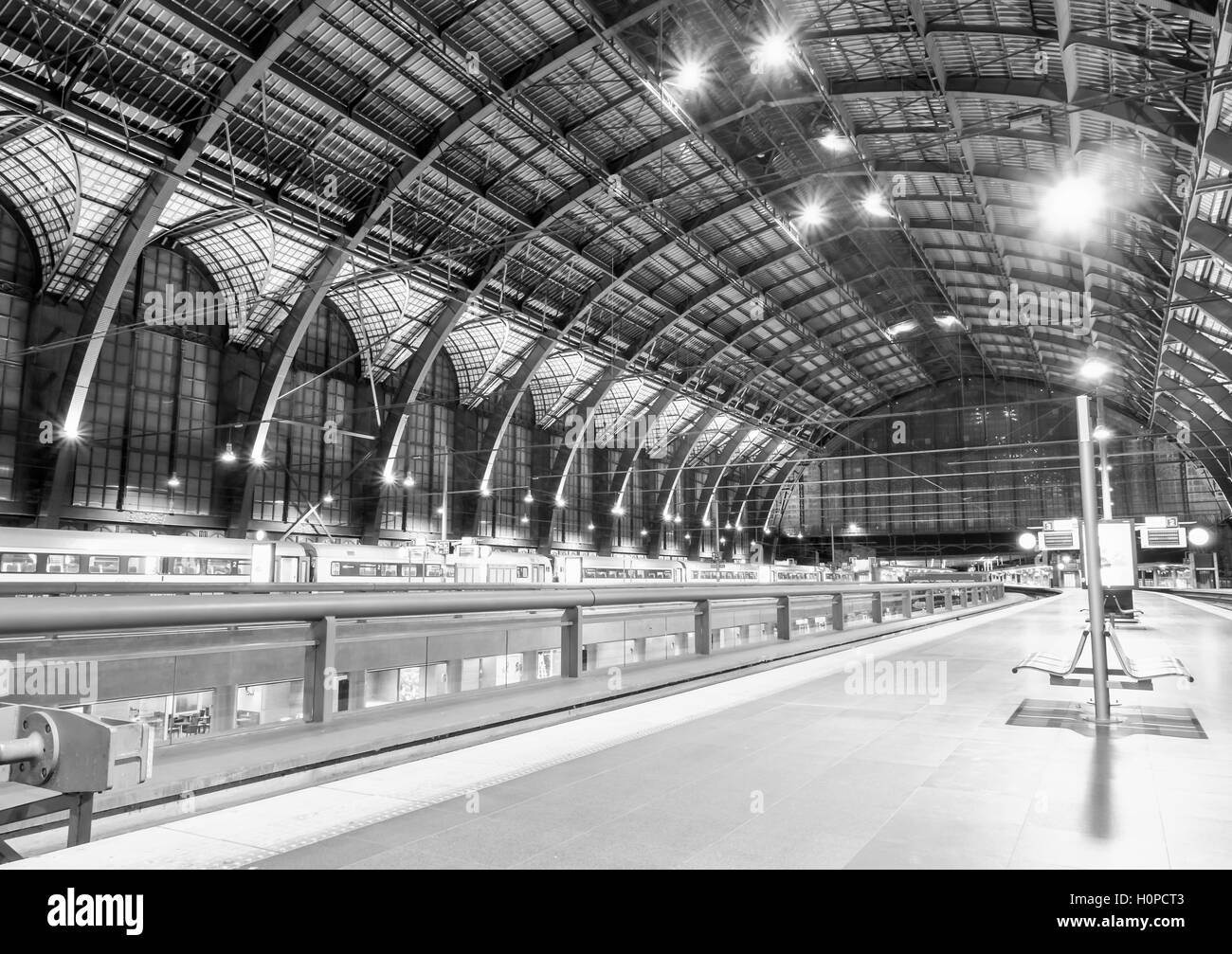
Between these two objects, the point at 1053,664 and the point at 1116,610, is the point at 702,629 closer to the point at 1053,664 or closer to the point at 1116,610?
the point at 1053,664

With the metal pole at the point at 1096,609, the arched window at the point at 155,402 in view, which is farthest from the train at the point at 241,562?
the metal pole at the point at 1096,609

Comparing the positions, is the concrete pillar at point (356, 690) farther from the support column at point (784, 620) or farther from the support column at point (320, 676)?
the support column at point (784, 620)

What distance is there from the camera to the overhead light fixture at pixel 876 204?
30906mm

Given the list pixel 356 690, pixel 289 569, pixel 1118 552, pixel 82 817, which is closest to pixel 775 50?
pixel 1118 552

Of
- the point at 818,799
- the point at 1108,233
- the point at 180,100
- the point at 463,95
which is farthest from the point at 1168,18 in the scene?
the point at 180,100

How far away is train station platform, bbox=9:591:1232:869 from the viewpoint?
9.64ft

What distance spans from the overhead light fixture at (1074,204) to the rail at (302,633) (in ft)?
89.0

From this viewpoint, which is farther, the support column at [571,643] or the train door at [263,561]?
the train door at [263,561]

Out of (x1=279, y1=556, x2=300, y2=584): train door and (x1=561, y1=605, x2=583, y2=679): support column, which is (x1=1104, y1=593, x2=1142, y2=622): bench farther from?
(x1=279, y1=556, x2=300, y2=584): train door

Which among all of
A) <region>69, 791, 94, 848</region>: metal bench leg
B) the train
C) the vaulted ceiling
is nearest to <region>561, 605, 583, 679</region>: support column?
<region>69, 791, 94, 848</region>: metal bench leg

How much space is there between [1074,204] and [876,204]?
7106mm

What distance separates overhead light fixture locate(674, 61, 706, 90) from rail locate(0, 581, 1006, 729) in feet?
71.7

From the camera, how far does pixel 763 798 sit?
3791 mm

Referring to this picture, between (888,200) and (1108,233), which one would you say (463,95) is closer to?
(888,200)
